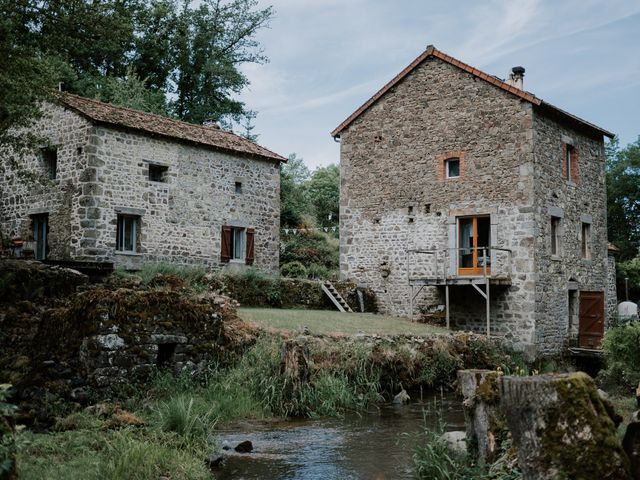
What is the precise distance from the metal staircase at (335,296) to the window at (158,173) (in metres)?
6.15

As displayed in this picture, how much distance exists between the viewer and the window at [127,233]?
1961 cm

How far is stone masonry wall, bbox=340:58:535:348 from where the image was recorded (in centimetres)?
1927

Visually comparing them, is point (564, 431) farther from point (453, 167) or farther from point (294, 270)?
point (294, 270)

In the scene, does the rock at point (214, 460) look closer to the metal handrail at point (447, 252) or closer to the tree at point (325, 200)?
the metal handrail at point (447, 252)

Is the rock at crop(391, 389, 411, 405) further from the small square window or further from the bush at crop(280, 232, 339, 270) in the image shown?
the bush at crop(280, 232, 339, 270)

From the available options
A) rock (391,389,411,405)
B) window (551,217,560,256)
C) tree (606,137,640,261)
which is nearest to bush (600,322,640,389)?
rock (391,389,411,405)

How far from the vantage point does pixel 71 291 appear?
1279cm

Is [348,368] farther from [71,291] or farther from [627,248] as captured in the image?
[627,248]

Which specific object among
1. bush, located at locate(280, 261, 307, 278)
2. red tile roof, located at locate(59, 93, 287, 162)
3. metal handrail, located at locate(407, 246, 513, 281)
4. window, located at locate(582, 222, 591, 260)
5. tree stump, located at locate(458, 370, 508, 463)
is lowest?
tree stump, located at locate(458, 370, 508, 463)

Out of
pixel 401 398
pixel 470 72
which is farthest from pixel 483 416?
pixel 470 72

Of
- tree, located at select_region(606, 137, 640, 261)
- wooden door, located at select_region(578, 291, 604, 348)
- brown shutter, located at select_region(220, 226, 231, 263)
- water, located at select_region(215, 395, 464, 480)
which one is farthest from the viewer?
tree, located at select_region(606, 137, 640, 261)

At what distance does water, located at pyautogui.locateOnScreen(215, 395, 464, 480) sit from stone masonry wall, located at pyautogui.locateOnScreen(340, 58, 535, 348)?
8157mm

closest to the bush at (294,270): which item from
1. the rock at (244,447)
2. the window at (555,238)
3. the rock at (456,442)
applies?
the window at (555,238)

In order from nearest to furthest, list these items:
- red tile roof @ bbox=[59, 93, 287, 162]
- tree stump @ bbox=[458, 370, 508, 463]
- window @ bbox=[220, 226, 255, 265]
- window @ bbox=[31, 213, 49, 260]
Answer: tree stump @ bbox=[458, 370, 508, 463]
red tile roof @ bbox=[59, 93, 287, 162]
window @ bbox=[31, 213, 49, 260]
window @ bbox=[220, 226, 255, 265]
